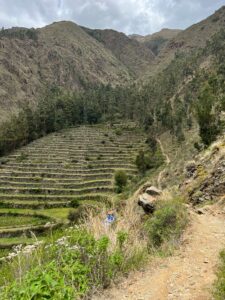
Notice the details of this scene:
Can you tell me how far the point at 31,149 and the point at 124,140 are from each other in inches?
787

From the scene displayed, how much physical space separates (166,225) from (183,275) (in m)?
2.36

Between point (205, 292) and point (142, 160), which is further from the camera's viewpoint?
point (142, 160)

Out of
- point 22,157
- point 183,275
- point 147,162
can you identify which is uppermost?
point 183,275

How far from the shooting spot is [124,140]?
7812 cm

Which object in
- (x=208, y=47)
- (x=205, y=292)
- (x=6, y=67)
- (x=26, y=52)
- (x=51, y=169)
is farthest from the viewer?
(x=26, y=52)

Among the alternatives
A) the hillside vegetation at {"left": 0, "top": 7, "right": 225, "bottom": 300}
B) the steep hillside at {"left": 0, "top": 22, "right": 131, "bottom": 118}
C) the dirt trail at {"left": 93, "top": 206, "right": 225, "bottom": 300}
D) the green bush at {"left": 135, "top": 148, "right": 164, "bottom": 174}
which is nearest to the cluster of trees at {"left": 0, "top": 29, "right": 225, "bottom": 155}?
the hillside vegetation at {"left": 0, "top": 7, "right": 225, "bottom": 300}

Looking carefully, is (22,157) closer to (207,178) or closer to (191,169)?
(191,169)

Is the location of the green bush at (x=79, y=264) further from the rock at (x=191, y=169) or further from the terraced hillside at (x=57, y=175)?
the terraced hillside at (x=57, y=175)

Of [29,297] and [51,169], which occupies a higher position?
[29,297]

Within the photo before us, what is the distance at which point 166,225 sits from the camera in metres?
9.12

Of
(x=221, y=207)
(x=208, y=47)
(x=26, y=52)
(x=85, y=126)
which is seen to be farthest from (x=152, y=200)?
(x=26, y=52)

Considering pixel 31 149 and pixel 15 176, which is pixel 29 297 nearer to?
pixel 15 176

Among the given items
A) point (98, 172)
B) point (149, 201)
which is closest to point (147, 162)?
point (98, 172)

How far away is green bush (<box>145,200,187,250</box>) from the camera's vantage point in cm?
875
